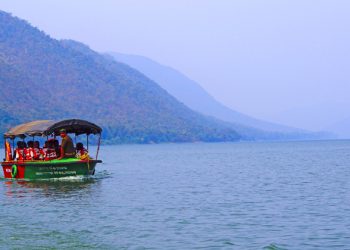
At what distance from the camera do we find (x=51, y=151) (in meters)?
38.4

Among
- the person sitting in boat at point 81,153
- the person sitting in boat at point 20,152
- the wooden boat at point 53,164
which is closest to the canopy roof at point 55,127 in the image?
the wooden boat at point 53,164

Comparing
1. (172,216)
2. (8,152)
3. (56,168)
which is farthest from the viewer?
(8,152)

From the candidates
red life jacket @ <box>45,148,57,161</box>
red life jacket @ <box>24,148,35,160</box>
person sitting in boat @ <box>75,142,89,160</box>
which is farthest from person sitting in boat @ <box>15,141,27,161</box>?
person sitting in boat @ <box>75,142,89,160</box>

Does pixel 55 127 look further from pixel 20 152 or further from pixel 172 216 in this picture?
pixel 172 216

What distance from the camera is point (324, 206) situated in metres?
26.9

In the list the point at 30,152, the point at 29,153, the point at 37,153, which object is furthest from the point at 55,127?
the point at 29,153

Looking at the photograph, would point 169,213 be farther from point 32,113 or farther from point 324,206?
point 32,113

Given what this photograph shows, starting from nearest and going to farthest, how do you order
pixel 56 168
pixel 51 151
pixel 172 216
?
pixel 172 216 → pixel 56 168 → pixel 51 151

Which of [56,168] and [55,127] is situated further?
[55,127]

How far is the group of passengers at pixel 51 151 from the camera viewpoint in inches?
1469

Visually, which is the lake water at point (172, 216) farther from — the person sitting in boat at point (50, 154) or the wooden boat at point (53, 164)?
the person sitting in boat at point (50, 154)

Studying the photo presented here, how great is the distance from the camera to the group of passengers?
122 ft

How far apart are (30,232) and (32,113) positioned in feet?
584

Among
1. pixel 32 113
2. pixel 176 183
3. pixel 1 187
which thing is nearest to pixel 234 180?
pixel 176 183
